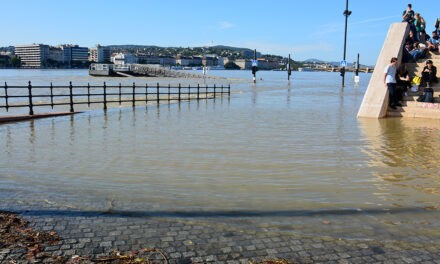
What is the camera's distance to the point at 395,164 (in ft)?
26.9

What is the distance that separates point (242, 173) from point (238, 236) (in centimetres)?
290

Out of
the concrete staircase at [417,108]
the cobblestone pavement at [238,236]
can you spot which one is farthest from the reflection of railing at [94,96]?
the cobblestone pavement at [238,236]

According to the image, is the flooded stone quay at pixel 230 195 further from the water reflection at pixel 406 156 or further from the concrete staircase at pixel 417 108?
the concrete staircase at pixel 417 108

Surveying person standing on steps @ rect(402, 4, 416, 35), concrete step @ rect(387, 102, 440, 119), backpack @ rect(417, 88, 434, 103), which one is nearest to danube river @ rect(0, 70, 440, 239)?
concrete step @ rect(387, 102, 440, 119)

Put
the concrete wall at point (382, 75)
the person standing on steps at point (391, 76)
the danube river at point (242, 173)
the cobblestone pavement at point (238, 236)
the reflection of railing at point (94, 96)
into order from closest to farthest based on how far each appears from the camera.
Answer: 1. the cobblestone pavement at point (238, 236)
2. the danube river at point (242, 173)
3. the person standing on steps at point (391, 76)
4. the concrete wall at point (382, 75)
5. the reflection of railing at point (94, 96)

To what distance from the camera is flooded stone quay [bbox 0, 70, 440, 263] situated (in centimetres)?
426

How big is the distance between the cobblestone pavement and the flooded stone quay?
0.01 meters

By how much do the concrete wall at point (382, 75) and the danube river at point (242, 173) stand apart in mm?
2657

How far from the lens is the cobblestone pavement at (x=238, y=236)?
404 centimetres

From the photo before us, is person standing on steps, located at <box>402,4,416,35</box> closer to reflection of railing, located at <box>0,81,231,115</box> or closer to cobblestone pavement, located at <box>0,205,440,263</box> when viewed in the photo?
reflection of railing, located at <box>0,81,231,115</box>

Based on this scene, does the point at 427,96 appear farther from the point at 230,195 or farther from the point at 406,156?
the point at 230,195

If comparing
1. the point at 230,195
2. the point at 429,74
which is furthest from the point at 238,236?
the point at 429,74

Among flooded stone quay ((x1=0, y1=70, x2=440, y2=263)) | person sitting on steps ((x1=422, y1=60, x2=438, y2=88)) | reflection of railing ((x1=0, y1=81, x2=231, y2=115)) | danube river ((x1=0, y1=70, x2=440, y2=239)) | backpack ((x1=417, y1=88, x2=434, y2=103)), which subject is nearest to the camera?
flooded stone quay ((x1=0, y1=70, x2=440, y2=263))

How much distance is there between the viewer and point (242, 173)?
7.41 meters
